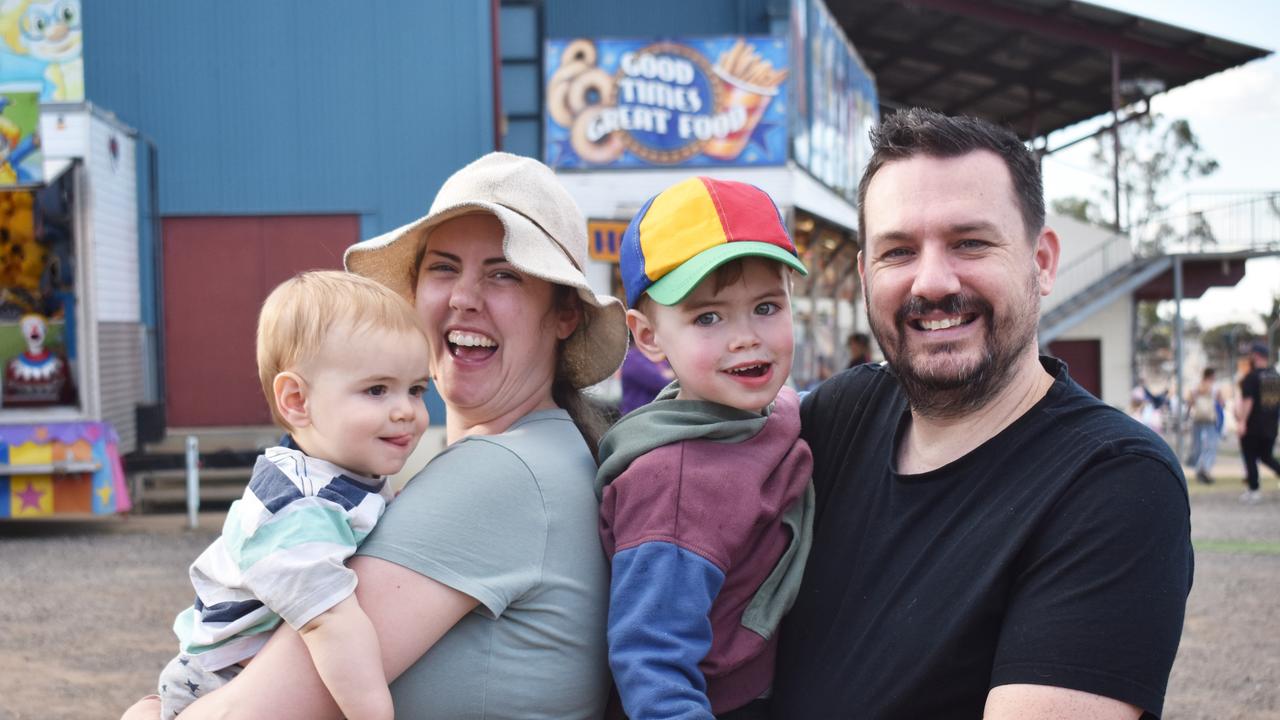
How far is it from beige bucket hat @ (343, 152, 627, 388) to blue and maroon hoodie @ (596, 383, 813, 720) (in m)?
0.36

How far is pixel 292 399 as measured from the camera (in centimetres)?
206

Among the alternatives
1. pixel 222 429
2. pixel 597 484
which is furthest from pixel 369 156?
pixel 597 484

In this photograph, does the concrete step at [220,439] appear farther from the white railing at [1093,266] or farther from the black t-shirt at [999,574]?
the white railing at [1093,266]

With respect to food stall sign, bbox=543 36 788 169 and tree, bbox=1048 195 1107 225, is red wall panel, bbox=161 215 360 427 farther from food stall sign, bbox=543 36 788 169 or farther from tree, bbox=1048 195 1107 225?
tree, bbox=1048 195 1107 225

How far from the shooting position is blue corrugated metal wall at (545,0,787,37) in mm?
18391

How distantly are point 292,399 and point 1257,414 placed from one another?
14.3m

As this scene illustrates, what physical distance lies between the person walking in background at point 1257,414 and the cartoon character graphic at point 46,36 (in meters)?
13.9

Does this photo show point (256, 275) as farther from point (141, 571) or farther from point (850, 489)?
point (850, 489)

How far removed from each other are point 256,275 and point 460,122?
3.33 metres

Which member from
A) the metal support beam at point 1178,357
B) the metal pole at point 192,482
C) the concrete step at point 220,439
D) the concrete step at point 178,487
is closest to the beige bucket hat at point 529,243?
the metal pole at point 192,482

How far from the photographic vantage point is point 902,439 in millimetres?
2170

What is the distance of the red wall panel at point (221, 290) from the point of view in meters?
14.4

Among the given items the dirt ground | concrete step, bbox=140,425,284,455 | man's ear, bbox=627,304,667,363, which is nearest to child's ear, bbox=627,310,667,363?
man's ear, bbox=627,304,667,363

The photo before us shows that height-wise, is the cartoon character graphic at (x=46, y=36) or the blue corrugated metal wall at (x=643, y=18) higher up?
the blue corrugated metal wall at (x=643, y=18)
